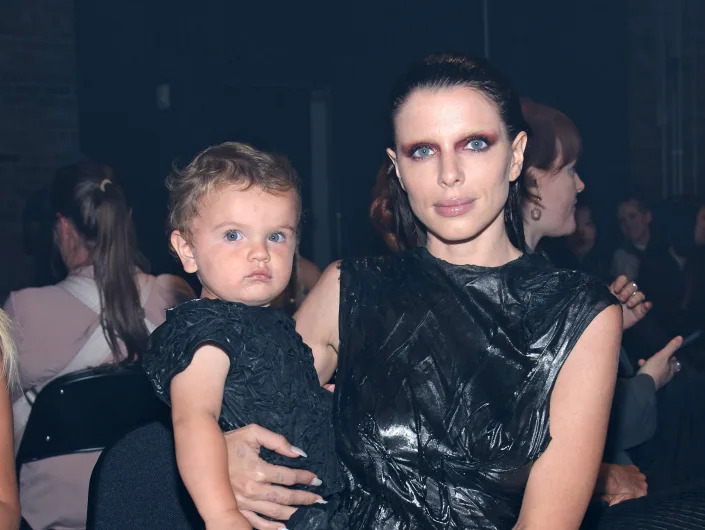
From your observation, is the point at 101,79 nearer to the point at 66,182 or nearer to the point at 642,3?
the point at 66,182

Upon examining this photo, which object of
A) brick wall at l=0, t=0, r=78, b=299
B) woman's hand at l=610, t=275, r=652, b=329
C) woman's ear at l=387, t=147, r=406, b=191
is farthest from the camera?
brick wall at l=0, t=0, r=78, b=299

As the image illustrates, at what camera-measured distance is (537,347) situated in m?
1.75

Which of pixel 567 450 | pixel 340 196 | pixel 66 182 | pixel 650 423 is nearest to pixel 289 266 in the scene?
pixel 567 450

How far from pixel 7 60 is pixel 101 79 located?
0.77m

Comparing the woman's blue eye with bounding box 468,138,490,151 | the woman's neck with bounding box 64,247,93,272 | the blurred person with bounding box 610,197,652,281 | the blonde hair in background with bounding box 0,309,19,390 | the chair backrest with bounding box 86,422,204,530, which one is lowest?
the blurred person with bounding box 610,197,652,281

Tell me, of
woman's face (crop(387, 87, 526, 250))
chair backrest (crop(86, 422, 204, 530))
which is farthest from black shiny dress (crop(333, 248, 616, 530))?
chair backrest (crop(86, 422, 204, 530))

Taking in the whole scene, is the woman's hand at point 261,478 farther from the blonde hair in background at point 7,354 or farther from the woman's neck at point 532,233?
the woman's neck at point 532,233

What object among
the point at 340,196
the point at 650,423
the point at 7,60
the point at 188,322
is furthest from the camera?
the point at 340,196

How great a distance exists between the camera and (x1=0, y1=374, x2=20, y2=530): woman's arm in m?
1.75

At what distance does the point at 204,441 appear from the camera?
1633 mm

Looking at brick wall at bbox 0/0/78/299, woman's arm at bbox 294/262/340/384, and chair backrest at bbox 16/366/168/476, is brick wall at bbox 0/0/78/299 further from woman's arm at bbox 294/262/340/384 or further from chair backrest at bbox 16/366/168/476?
woman's arm at bbox 294/262/340/384

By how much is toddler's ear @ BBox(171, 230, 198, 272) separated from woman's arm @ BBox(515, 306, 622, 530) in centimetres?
73

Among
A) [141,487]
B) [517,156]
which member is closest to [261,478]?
[141,487]

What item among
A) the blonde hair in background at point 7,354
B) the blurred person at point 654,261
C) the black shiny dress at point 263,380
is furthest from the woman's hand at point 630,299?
the blurred person at point 654,261
